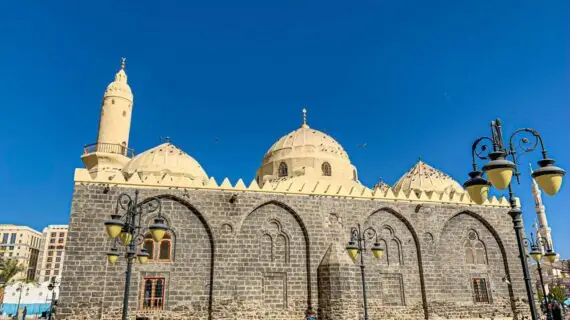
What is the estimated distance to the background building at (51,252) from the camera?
101500mm

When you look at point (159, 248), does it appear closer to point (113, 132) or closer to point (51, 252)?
point (113, 132)

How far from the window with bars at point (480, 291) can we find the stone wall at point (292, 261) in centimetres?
18

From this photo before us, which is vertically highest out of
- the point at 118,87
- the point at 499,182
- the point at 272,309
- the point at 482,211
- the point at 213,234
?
the point at 118,87

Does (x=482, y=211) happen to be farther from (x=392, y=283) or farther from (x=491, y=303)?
(x=392, y=283)

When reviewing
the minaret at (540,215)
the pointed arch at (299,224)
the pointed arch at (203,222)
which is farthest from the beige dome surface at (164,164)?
the minaret at (540,215)

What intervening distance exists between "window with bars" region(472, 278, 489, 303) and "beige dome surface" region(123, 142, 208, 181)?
13875mm

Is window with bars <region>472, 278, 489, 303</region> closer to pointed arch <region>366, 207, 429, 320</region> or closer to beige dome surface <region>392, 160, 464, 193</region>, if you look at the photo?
pointed arch <region>366, 207, 429, 320</region>

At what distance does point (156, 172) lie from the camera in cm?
2009

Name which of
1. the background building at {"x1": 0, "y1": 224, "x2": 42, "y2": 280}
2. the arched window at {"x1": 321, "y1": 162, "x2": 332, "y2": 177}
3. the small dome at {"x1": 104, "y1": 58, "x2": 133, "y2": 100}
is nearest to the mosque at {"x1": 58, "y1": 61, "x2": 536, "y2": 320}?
the small dome at {"x1": 104, "y1": 58, "x2": 133, "y2": 100}

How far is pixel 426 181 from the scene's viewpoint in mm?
25312

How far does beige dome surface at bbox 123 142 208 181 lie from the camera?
66.1 feet

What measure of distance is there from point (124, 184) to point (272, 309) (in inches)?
301

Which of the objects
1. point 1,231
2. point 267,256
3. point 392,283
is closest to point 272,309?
point 267,256

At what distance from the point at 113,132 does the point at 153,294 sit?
34.5 feet
